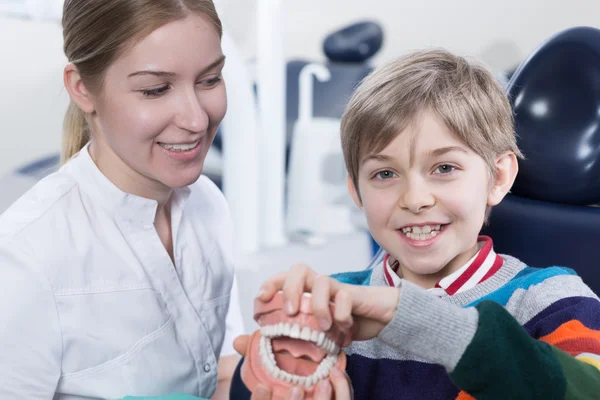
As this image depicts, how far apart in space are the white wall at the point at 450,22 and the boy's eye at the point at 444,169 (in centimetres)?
261

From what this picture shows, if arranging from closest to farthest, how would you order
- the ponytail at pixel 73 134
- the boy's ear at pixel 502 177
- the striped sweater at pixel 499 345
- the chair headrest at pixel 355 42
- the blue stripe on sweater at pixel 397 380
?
the striped sweater at pixel 499 345 → the blue stripe on sweater at pixel 397 380 → the boy's ear at pixel 502 177 → the ponytail at pixel 73 134 → the chair headrest at pixel 355 42

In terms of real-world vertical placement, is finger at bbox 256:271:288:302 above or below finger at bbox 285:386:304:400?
above

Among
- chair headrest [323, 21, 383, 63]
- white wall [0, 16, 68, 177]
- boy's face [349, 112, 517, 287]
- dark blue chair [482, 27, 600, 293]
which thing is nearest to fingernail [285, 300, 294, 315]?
boy's face [349, 112, 517, 287]

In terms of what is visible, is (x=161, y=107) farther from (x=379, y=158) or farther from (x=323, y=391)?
(x=323, y=391)

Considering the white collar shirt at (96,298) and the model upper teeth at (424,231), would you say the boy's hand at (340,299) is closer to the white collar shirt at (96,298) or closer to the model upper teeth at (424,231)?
the model upper teeth at (424,231)

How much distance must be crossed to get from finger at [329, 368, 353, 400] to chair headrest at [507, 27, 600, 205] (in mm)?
512

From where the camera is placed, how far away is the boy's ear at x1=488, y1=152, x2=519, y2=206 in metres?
0.94

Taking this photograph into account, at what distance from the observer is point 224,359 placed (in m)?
1.30

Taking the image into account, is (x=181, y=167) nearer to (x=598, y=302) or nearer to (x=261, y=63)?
(x=598, y=302)

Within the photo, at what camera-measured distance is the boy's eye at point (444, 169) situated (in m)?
0.88

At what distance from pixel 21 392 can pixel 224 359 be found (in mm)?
458

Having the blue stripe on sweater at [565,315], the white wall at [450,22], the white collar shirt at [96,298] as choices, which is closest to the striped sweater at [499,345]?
the blue stripe on sweater at [565,315]

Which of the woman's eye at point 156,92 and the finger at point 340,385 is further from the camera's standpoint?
the woman's eye at point 156,92

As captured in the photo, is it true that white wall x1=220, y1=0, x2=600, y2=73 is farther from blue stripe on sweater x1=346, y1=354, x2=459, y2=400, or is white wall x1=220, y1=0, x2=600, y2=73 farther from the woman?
blue stripe on sweater x1=346, y1=354, x2=459, y2=400
